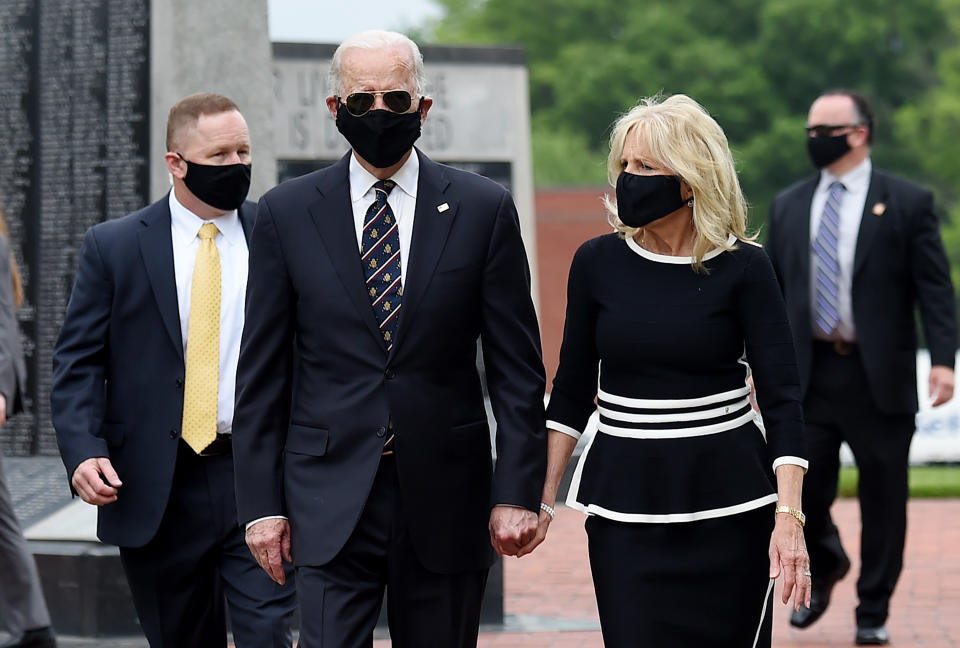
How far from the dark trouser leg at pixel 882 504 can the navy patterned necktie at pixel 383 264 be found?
11.8 ft

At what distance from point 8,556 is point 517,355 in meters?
3.14

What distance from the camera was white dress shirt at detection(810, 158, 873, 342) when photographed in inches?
279

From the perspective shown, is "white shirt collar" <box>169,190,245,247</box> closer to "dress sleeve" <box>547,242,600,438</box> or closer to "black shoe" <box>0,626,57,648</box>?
"dress sleeve" <box>547,242,600,438</box>

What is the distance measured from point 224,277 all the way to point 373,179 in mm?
926

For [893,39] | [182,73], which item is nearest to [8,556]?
[182,73]

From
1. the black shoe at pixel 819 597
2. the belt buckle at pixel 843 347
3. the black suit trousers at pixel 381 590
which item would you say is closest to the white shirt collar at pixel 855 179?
the belt buckle at pixel 843 347

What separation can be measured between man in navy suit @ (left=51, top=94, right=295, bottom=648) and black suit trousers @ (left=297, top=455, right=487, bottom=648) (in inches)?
29.7

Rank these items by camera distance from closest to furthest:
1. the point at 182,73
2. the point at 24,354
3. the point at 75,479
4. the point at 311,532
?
the point at 311,532, the point at 75,479, the point at 182,73, the point at 24,354

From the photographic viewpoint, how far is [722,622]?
403 cm

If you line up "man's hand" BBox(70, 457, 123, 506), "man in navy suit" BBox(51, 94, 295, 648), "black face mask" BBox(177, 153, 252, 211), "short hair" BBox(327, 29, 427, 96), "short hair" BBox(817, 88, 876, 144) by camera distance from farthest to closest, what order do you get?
"short hair" BBox(817, 88, 876, 144), "black face mask" BBox(177, 153, 252, 211), "man in navy suit" BBox(51, 94, 295, 648), "man's hand" BBox(70, 457, 123, 506), "short hair" BBox(327, 29, 427, 96)

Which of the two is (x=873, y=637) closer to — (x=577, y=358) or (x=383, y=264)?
(x=577, y=358)

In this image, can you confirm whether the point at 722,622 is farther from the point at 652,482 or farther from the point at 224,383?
the point at 224,383

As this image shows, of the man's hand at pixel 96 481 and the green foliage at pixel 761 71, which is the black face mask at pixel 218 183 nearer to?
the man's hand at pixel 96 481

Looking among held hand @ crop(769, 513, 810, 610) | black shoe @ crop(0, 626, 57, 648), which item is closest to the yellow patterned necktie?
held hand @ crop(769, 513, 810, 610)
